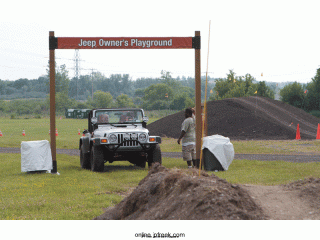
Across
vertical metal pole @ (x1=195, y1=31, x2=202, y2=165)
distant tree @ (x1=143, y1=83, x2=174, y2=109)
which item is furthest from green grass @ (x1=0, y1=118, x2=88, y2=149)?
distant tree @ (x1=143, y1=83, x2=174, y2=109)

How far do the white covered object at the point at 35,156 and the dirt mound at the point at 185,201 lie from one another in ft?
22.5

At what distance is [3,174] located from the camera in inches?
508

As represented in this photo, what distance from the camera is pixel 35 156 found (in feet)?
42.0

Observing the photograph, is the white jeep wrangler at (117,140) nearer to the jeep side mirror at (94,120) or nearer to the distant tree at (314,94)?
the jeep side mirror at (94,120)

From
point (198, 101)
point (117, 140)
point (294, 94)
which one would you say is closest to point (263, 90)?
point (294, 94)

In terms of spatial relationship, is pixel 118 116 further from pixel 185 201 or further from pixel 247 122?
pixel 247 122

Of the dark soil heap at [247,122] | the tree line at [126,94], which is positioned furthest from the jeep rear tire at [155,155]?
the tree line at [126,94]

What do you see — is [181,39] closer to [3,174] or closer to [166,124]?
[3,174]

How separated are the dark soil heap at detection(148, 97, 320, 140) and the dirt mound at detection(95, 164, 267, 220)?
85.7 ft

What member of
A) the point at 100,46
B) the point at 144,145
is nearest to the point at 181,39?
the point at 100,46

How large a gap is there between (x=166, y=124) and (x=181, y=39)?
970 inches

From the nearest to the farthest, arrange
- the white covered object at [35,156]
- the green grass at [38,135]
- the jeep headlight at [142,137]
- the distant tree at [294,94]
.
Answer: the white covered object at [35,156] < the jeep headlight at [142,137] < the green grass at [38,135] < the distant tree at [294,94]

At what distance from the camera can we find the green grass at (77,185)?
24.5 feet

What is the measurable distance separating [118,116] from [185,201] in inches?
379
